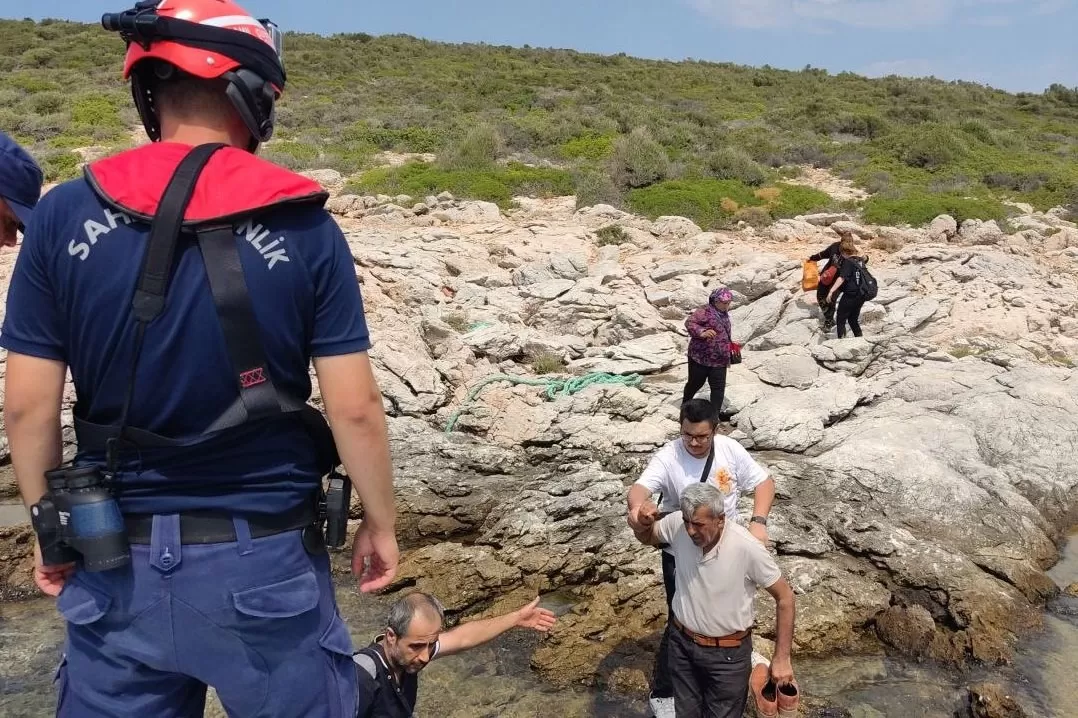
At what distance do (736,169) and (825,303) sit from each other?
984 cm

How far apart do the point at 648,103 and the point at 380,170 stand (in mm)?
17594

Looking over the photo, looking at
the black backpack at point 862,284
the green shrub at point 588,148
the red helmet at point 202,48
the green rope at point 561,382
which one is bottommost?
the green rope at point 561,382

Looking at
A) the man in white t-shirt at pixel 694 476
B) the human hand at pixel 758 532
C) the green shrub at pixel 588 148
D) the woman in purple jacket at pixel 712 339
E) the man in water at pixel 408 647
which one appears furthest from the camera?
the green shrub at pixel 588 148

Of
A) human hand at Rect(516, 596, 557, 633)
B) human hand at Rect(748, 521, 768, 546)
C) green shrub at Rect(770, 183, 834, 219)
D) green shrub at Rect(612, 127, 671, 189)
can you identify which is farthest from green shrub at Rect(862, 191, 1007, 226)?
human hand at Rect(516, 596, 557, 633)

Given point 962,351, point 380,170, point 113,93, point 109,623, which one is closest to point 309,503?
point 109,623

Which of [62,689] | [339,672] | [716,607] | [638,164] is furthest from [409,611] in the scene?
[638,164]

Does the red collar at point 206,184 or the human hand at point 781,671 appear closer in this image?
the red collar at point 206,184

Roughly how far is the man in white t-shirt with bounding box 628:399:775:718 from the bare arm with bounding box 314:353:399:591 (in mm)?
2408

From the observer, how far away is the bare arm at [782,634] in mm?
3551

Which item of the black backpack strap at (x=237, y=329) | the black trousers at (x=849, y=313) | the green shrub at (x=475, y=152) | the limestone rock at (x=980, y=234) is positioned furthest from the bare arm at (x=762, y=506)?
the green shrub at (x=475, y=152)

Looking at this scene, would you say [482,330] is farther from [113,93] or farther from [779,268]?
[113,93]

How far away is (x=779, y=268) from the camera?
13.4 m

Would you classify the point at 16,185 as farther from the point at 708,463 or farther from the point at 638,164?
the point at 638,164

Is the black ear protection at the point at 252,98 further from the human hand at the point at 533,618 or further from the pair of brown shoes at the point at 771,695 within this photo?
the pair of brown shoes at the point at 771,695
